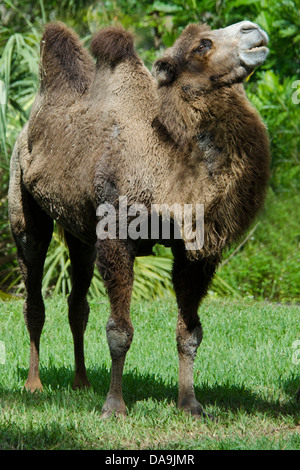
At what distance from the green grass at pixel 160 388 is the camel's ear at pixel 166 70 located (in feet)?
6.88

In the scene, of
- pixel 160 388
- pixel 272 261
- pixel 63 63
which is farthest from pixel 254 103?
pixel 160 388

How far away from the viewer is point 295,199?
11477 millimetres

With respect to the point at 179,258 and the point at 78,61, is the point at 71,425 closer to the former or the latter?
the point at 179,258

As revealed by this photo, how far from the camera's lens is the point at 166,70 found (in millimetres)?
3793

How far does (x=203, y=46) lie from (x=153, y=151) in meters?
0.68

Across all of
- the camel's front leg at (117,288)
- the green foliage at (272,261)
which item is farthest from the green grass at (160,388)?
the green foliage at (272,261)

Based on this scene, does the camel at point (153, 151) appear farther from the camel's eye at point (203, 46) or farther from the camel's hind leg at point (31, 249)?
the camel's hind leg at point (31, 249)

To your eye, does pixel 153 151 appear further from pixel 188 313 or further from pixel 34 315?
pixel 34 315

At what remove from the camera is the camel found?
12.0 feet

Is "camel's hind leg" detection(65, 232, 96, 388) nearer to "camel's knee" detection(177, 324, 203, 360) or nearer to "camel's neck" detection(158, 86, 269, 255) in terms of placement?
"camel's knee" detection(177, 324, 203, 360)

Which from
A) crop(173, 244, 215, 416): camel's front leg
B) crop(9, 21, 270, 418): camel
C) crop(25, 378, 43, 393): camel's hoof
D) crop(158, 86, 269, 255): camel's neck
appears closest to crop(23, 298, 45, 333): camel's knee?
crop(25, 378, 43, 393): camel's hoof

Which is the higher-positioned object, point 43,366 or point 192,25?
point 192,25
